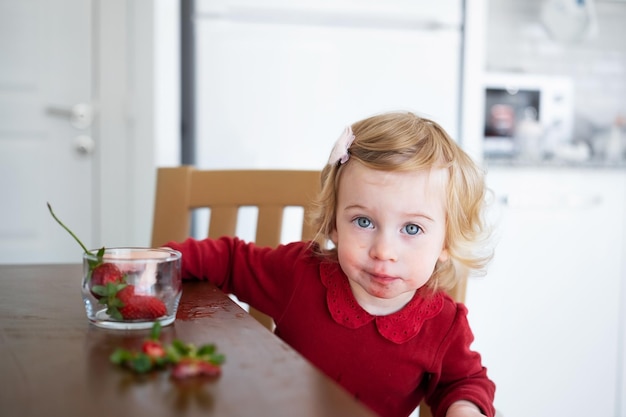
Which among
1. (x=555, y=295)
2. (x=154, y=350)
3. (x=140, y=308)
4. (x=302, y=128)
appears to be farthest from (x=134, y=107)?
(x=154, y=350)

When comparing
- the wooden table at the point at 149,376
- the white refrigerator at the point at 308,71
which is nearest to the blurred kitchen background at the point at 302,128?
the white refrigerator at the point at 308,71

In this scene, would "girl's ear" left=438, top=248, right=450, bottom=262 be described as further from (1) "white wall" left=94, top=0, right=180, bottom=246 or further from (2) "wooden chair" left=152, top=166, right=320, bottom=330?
(1) "white wall" left=94, top=0, right=180, bottom=246

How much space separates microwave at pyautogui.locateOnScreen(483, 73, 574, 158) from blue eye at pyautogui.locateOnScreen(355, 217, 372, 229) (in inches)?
70.5

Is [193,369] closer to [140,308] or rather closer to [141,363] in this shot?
[141,363]

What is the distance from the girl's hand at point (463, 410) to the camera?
828mm

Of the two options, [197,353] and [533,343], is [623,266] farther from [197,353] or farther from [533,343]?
[197,353]

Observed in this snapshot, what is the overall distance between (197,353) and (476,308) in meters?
1.81

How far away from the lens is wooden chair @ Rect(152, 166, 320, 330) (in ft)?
3.83

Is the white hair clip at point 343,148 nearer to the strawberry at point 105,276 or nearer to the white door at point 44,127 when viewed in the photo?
the strawberry at point 105,276

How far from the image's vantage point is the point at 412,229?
0.92 metres

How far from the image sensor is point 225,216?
3.90ft

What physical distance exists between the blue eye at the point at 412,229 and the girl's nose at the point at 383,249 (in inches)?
1.2

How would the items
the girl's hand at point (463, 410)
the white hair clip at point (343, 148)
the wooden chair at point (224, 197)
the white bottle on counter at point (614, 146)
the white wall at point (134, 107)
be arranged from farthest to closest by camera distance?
the white bottle on counter at point (614, 146) < the white wall at point (134, 107) < the wooden chair at point (224, 197) < the white hair clip at point (343, 148) < the girl's hand at point (463, 410)

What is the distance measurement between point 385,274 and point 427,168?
0.14 meters
